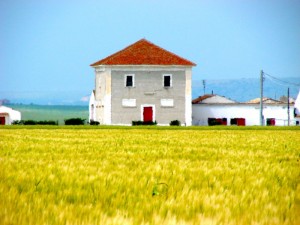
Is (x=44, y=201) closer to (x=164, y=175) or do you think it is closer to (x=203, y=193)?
(x=203, y=193)

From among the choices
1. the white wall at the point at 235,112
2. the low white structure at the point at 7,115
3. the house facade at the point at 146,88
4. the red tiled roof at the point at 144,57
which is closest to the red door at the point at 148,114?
the house facade at the point at 146,88

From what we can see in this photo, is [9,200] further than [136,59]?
No

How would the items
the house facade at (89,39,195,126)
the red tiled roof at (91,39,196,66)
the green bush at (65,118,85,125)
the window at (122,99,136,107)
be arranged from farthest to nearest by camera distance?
1. the red tiled roof at (91,39,196,66)
2. the window at (122,99,136,107)
3. the house facade at (89,39,195,126)
4. the green bush at (65,118,85,125)

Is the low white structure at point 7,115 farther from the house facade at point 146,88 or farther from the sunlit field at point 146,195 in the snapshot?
the sunlit field at point 146,195

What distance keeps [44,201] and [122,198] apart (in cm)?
93

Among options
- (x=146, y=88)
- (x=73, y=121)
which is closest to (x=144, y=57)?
(x=146, y=88)

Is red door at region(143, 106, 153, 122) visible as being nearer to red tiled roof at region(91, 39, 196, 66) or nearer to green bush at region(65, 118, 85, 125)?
red tiled roof at region(91, 39, 196, 66)

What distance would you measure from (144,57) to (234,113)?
1546 cm

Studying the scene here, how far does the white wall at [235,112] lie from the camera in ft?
291

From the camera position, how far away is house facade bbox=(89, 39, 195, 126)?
267 ft

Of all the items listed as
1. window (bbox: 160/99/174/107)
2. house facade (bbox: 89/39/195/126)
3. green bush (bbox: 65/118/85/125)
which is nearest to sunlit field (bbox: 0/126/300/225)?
green bush (bbox: 65/118/85/125)

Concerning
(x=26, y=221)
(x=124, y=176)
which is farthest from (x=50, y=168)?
(x=26, y=221)

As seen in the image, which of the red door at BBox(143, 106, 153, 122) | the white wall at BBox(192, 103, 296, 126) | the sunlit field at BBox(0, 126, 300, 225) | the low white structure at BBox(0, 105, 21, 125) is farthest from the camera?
the low white structure at BBox(0, 105, 21, 125)

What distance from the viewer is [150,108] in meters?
81.7
